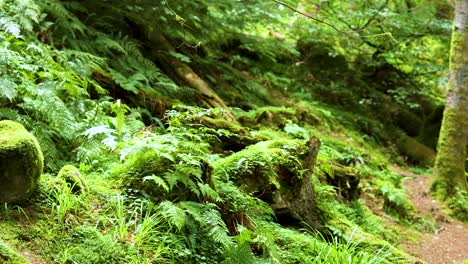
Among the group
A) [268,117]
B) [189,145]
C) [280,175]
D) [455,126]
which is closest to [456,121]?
[455,126]

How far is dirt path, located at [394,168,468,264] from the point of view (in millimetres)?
6541

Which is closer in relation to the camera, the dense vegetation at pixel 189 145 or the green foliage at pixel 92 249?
the green foliage at pixel 92 249

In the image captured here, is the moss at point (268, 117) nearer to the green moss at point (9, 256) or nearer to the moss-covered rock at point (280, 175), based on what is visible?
the moss-covered rock at point (280, 175)

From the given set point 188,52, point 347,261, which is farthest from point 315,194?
point 188,52

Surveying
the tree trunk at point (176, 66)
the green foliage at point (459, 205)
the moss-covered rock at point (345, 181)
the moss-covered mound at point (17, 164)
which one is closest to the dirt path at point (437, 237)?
the green foliage at point (459, 205)

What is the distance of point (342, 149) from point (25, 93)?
253 inches

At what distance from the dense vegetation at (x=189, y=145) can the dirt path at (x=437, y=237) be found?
279mm

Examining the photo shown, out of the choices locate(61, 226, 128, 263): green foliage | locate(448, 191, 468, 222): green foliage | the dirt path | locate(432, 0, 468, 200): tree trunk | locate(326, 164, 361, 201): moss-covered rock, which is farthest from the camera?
locate(432, 0, 468, 200): tree trunk

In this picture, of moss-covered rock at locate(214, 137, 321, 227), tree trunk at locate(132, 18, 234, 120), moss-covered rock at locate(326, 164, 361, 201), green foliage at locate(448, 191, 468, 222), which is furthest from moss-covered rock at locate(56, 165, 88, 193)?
green foliage at locate(448, 191, 468, 222)

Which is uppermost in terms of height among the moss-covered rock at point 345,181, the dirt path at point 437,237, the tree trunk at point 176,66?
the tree trunk at point 176,66

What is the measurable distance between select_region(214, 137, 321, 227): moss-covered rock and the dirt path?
227 cm

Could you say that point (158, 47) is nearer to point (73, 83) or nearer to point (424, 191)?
point (73, 83)

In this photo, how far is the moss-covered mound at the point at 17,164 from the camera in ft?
9.61

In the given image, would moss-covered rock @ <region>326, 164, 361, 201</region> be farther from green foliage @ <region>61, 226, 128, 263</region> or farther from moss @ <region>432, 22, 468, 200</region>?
green foliage @ <region>61, 226, 128, 263</region>
